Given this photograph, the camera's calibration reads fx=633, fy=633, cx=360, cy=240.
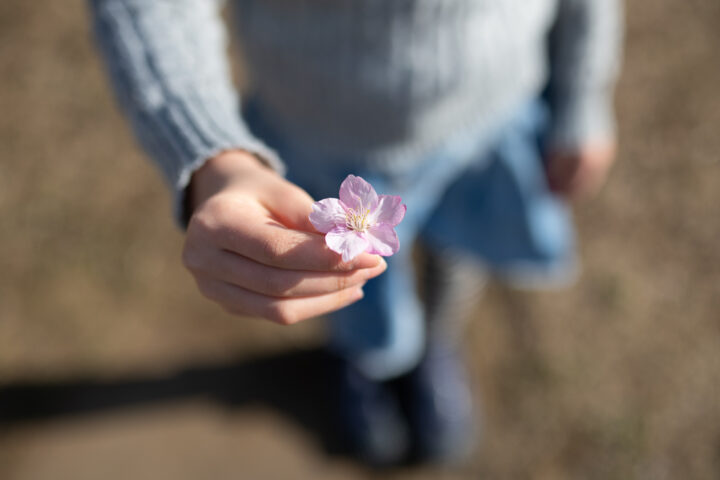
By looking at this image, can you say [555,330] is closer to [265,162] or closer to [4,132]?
[265,162]

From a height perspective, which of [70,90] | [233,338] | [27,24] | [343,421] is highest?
[27,24]

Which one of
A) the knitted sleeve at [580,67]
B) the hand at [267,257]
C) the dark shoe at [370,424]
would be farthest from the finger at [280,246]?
the dark shoe at [370,424]

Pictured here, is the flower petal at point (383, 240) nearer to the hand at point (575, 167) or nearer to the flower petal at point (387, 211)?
the flower petal at point (387, 211)

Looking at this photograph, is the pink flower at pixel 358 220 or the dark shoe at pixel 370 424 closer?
the pink flower at pixel 358 220

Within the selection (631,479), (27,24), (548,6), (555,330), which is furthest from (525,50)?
(27,24)

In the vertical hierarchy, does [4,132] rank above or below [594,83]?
above

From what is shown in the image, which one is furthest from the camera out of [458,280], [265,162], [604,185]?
[604,185]

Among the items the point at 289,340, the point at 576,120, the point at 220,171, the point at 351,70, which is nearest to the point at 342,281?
the point at 220,171
